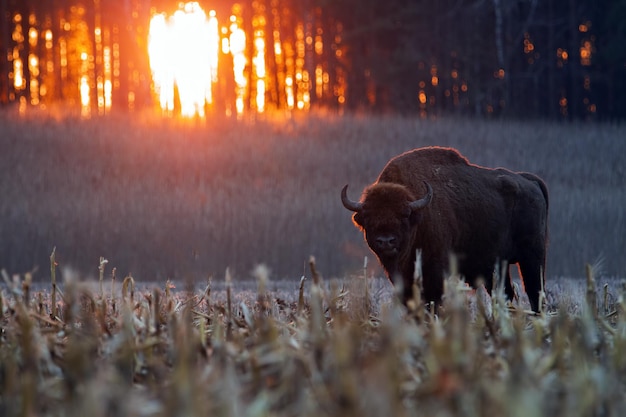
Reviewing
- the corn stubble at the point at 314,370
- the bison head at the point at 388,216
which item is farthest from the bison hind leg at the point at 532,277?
the corn stubble at the point at 314,370

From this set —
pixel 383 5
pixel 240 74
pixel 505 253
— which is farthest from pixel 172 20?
pixel 505 253

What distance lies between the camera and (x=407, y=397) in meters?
2.93

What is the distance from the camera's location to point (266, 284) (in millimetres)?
6820

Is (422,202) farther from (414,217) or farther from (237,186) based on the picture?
(237,186)

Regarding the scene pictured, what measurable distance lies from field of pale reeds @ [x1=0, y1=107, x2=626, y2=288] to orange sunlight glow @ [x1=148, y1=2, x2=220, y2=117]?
12731mm

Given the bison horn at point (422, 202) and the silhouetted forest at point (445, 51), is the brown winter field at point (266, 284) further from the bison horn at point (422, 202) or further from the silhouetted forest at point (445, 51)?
the silhouetted forest at point (445, 51)

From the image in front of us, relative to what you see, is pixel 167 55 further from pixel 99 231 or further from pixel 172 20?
pixel 99 231

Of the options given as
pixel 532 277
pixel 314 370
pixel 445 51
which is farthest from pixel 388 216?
pixel 445 51

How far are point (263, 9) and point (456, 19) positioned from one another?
507 inches

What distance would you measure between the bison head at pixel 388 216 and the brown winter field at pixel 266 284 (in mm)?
480

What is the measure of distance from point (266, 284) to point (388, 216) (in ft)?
3.70

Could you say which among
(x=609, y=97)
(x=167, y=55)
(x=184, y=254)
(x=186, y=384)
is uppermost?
(x=167, y=55)

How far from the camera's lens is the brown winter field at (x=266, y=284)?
8.55 feet

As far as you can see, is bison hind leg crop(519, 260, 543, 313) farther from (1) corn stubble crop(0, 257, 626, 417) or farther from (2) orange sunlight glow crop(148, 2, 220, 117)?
(2) orange sunlight glow crop(148, 2, 220, 117)
